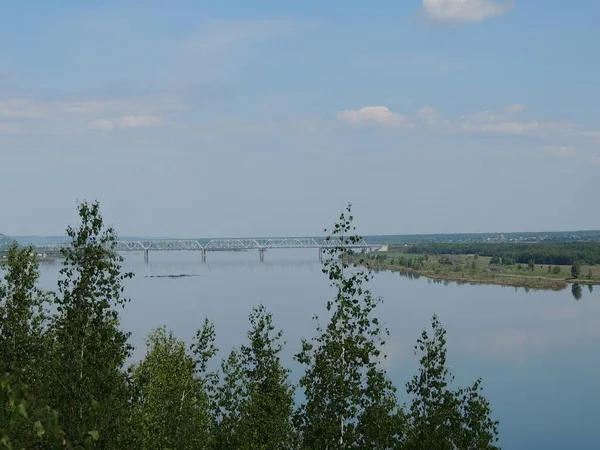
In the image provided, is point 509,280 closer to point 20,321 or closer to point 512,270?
point 512,270

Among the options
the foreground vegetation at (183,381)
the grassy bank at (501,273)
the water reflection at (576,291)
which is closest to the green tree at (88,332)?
the foreground vegetation at (183,381)

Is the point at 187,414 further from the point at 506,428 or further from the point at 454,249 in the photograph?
the point at 454,249

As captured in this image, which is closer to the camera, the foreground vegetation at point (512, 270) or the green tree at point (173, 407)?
the green tree at point (173, 407)

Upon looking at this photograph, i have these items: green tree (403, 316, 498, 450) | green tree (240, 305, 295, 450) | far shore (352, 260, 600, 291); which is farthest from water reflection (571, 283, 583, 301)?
green tree (240, 305, 295, 450)

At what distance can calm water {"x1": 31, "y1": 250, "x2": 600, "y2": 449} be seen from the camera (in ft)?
78.1

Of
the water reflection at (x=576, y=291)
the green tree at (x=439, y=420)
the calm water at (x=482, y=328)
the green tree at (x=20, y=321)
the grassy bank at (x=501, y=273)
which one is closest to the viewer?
the green tree at (x=439, y=420)

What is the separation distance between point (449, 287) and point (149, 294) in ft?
90.2

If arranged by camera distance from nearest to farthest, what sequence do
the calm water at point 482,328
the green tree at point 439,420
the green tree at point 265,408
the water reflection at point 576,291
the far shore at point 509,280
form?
the green tree at point 439,420 < the green tree at point 265,408 < the calm water at point 482,328 < the water reflection at point 576,291 < the far shore at point 509,280

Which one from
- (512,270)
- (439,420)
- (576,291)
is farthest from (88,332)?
(512,270)

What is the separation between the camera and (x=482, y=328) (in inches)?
1585

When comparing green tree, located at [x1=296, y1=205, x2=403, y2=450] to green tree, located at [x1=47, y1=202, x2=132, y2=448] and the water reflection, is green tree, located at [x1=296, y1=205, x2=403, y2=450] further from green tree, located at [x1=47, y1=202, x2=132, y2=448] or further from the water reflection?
the water reflection

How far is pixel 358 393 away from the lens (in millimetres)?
9570

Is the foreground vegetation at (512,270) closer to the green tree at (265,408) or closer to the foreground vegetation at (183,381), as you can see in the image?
the green tree at (265,408)

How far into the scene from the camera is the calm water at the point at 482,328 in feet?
78.1
